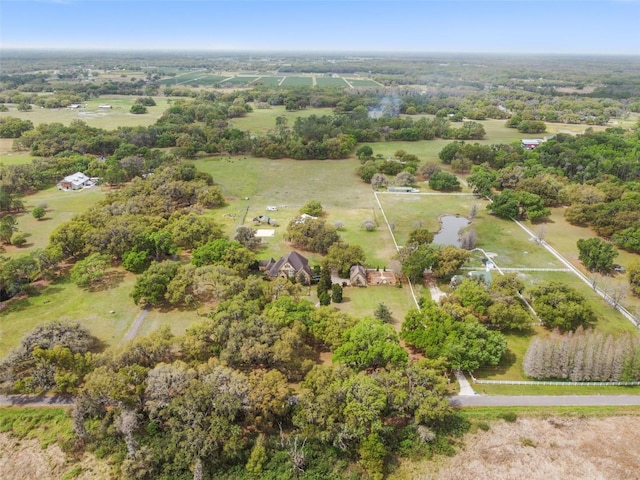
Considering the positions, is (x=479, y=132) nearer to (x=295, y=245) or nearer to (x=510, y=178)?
(x=510, y=178)

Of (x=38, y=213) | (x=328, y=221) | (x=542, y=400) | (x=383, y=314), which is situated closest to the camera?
(x=542, y=400)

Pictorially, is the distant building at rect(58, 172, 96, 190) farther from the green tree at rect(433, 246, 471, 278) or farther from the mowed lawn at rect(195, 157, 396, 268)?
the green tree at rect(433, 246, 471, 278)

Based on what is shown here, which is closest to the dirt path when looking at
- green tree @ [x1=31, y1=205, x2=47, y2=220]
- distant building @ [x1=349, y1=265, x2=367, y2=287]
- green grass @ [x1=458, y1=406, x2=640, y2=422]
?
distant building @ [x1=349, y1=265, x2=367, y2=287]

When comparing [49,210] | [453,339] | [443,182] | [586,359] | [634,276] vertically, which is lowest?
[49,210]

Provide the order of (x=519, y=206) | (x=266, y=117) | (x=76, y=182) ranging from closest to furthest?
(x=519, y=206) < (x=76, y=182) < (x=266, y=117)

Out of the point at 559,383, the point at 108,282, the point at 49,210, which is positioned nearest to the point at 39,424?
the point at 108,282

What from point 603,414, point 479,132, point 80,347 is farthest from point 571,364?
point 479,132

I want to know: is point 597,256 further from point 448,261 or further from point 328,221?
point 328,221

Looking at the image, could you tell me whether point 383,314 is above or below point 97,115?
below
